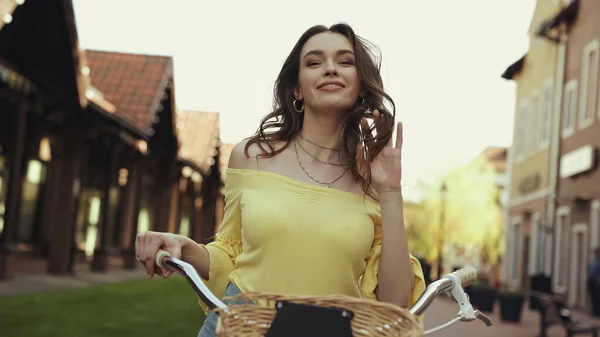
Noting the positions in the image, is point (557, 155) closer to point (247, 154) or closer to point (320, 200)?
point (247, 154)

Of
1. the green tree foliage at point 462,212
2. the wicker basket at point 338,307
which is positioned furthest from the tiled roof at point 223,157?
the wicker basket at point 338,307

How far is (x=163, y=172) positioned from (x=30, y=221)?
36.6 feet

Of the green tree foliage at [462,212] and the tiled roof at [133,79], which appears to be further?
the green tree foliage at [462,212]

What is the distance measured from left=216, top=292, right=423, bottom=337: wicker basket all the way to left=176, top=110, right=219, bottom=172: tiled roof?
1292 inches

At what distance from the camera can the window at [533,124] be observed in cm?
3434

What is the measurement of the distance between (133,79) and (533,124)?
15.7 metres

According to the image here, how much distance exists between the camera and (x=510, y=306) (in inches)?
792

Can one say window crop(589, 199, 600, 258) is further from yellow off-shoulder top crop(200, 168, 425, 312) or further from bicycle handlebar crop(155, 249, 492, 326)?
bicycle handlebar crop(155, 249, 492, 326)

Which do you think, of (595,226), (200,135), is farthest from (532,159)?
(200,135)

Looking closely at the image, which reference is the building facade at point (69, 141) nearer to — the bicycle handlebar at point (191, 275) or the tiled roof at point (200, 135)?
the tiled roof at point (200, 135)

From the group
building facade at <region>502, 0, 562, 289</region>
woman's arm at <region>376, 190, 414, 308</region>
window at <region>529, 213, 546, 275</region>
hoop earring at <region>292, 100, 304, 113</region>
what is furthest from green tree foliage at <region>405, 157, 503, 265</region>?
woman's arm at <region>376, 190, 414, 308</region>

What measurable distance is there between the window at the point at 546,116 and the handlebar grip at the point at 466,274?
29770 millimetres

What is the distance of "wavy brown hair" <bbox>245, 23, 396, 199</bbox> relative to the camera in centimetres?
290

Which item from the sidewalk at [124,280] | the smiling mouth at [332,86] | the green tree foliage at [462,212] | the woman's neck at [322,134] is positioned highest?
the green tree foliage at [462,212]
